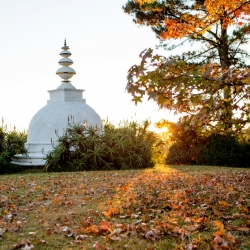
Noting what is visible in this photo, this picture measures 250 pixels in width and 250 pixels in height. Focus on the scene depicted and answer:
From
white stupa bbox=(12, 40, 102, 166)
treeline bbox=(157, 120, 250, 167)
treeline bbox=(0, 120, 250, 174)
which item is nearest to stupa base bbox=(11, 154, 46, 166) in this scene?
white stupa bbox=(12, 40, 102, 166)

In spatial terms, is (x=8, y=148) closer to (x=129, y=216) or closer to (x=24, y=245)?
(x=129, y=216)

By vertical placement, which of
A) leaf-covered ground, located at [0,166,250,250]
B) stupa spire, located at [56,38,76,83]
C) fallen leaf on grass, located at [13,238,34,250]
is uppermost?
stupa spire, located at [56,38,76,83]

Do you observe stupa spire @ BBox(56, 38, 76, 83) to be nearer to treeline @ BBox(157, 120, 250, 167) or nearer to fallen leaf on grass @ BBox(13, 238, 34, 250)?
treeline @ BBox(157, 120, 250, 167)

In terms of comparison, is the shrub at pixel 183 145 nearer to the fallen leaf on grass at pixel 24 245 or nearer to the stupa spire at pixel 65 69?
the stupa spire at pixel 65 69

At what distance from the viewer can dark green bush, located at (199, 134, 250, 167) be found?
1545cm

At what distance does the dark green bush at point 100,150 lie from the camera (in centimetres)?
1352

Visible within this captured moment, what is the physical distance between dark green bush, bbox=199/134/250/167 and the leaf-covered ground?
6855 millimetres

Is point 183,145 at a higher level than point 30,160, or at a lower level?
higher

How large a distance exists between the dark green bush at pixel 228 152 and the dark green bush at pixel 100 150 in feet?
8.08

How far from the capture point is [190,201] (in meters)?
6.36

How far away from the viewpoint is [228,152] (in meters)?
15.5

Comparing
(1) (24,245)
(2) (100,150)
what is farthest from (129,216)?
(2) (100,150)

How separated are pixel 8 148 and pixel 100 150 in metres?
3.76

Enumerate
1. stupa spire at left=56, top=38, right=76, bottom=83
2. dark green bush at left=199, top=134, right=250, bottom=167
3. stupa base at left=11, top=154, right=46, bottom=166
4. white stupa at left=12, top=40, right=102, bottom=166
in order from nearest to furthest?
stupa base at left=11, top=154, right=46, bottom=166
white stupa at left=12, top=40, right=102, bottom=166
dark green bush at left=199, top=134, right=250, bottom=167
stupa spire at left=56, top=38, right=76, bottom=83
